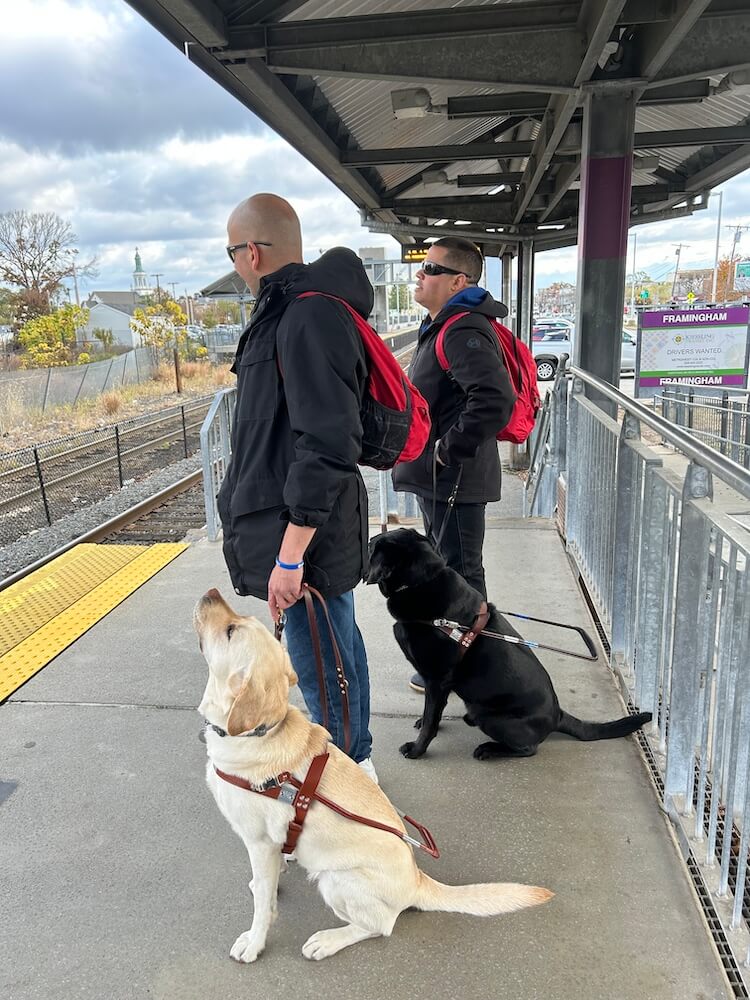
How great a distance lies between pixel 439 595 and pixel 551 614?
65.5 inches

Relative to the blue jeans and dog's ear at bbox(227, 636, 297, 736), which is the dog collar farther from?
the blue jeans

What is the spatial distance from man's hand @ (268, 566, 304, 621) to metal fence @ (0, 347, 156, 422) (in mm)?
17406

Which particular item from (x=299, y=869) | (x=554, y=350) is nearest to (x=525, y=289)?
(x=554, y=350)

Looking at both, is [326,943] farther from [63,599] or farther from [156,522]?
[156,522]

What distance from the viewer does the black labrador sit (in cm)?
261

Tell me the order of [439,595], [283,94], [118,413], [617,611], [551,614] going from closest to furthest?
[439,595], [617,611], [551,614], [283,94], [118,413]

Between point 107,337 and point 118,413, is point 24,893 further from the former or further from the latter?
point 107,337

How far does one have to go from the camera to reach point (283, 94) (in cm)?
538

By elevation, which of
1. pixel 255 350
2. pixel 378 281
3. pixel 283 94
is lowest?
pixel 255 350

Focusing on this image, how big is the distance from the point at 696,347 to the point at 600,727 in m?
9.54

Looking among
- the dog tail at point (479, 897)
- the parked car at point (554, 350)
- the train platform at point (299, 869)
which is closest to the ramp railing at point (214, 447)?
the train platform at point (299, 869)

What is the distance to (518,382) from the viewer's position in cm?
338

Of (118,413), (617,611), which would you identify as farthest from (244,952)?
(118,413)

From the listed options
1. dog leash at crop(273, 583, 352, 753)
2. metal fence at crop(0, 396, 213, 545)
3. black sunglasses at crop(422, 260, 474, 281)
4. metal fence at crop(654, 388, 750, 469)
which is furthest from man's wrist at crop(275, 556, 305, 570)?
metal fence at crop(654, 388, 750, 469)
